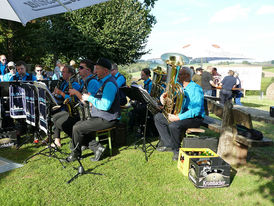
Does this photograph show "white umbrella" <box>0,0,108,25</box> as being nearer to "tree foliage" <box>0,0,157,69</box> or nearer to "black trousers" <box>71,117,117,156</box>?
"black trousers" <box>71,117,117,156</box>

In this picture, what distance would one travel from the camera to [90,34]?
18.0m

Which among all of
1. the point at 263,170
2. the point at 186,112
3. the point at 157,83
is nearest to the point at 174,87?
the point at 186,112

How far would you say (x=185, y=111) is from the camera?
443 centimetres

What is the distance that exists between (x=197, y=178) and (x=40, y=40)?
54.7 ft

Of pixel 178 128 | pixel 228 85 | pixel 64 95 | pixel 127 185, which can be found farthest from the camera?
pixel 228 85

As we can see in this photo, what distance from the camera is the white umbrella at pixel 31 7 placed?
11.5 ft

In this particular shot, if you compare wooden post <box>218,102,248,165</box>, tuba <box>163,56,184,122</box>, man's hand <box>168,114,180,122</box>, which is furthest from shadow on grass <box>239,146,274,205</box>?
tuba <box>163,56,184,122</box>

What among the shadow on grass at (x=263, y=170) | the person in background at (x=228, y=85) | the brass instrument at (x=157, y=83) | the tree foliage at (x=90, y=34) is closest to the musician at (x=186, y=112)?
the brass instrument at (x=157, y=83)

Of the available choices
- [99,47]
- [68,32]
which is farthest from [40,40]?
[99,47]

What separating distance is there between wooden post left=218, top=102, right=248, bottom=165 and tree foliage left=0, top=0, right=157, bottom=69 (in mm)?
15394

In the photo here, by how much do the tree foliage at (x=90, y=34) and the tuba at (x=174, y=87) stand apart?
48.8 feet

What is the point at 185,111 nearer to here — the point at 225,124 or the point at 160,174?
the point at 225,124

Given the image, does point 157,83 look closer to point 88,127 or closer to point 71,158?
point 88,127

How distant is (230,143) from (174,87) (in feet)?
4.56
